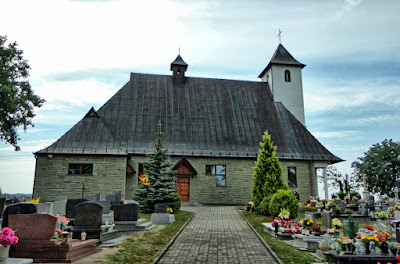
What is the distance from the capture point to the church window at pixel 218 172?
22.9m

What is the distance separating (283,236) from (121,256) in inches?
224

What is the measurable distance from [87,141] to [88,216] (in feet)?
43.2

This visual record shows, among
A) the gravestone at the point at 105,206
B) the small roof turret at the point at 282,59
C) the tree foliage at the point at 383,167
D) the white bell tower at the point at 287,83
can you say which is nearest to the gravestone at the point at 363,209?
the gravestone at the point at 105,206

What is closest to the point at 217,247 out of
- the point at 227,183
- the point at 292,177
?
the point at 227,183

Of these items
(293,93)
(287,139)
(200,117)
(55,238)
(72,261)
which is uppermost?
(293,93)

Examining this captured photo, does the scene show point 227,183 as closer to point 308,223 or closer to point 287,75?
point 308,223

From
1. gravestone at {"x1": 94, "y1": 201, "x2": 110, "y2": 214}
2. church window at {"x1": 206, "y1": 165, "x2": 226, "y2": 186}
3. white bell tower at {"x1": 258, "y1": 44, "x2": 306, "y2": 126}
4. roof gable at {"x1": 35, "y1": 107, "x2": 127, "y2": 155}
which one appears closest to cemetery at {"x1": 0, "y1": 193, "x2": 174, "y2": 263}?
gravestone at {"x1": 94, "y1": 201, "x2": 110, "y2": 214}

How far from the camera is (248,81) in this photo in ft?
99.8

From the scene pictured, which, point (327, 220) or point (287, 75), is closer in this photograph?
point (327, 220)

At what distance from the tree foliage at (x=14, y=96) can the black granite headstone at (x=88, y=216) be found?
15.8 m

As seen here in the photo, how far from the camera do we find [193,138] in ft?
78.2

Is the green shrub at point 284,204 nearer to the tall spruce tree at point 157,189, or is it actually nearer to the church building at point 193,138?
the tall spruce tree at point 157,189

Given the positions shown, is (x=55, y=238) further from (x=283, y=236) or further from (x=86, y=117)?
(x=86, y=117)

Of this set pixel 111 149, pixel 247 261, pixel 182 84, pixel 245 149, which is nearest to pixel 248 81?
pixel 182 84
